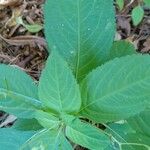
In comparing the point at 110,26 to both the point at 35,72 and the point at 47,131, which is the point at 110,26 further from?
the point at 35,72

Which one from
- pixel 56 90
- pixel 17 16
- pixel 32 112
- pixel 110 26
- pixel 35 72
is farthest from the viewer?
pixel 17 16

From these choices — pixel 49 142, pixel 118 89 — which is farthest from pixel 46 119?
pixel 118 89

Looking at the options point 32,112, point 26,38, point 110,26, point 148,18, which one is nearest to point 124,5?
point 148,18

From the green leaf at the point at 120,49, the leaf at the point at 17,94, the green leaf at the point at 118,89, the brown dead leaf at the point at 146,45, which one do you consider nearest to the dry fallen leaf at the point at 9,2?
the brown dead leaf at the point at 146,45

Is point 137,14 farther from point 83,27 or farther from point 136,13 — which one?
point 83,27

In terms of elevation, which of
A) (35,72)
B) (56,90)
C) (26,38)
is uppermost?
(56,90)

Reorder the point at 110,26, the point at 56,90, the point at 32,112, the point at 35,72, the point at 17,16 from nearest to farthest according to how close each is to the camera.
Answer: the point at 56,90
the point at 32,112
the point at 110,26
the point at 35,72
the point at 17,16

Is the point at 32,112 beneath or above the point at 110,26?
beneath
